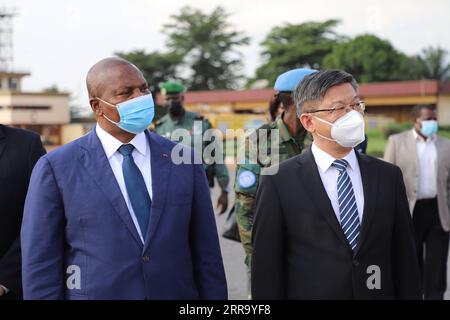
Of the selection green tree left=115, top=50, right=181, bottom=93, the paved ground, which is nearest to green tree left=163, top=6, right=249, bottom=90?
green tree left=115, top=50, right=181, bottom=93

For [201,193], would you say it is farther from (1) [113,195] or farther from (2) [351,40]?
(2) [351,40]

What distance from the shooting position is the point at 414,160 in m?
6.12

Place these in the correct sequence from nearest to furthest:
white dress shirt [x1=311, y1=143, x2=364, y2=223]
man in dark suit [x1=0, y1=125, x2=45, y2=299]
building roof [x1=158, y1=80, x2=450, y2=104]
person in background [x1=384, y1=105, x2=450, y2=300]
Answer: white dress shirt [x1=311, y1=143, x2=364, y2=223] → man in dark suit [x1=0, y1=125, x2=45, y2=299] → person in background [x1=384, y1=105, x2=450, y2=300] → building roof [x1=158, y1=80, x2=450, y2=104]

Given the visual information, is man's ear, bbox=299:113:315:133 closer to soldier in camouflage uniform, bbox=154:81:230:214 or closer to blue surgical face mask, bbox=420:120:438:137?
blue surgical face mask, bbox=420:120:438:137

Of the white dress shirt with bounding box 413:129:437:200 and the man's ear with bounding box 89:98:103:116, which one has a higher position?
the man's ear with bounding box 89:98:103:116

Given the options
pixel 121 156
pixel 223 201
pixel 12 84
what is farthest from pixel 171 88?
pixel 12 84

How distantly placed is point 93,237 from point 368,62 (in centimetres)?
4731

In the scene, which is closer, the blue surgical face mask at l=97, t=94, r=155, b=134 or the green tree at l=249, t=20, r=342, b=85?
the blue surgical face mask at l=97, t=94, r=155, b=134

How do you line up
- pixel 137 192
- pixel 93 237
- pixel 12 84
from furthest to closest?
pixel 12 84 < pixel 137 192 < pixel 93 237

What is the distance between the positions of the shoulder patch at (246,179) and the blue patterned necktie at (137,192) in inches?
55.9

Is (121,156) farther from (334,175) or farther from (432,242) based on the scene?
(432,242)

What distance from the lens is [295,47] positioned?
168 feet

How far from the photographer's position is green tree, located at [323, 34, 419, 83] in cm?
4781

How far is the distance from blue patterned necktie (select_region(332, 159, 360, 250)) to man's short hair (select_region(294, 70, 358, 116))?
37 centimetres
